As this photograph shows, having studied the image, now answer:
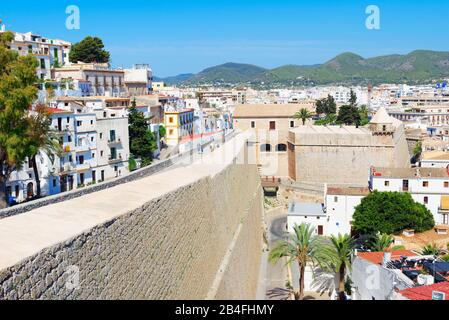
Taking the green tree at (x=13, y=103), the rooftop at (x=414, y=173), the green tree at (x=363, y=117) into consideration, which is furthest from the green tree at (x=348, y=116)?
the green tree at (x=13, y=103)

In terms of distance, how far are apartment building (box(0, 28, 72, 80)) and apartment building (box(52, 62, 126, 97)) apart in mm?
805

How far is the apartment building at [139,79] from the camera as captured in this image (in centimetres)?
3631

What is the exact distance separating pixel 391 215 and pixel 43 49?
22.3 metres

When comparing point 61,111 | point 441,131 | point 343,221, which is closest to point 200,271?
point 61,111

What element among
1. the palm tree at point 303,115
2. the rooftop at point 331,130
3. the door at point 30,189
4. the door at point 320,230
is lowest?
the door at point 320,230

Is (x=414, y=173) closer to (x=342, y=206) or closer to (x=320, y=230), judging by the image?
(x=342, y=206)

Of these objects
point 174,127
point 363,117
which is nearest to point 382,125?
point 174,127

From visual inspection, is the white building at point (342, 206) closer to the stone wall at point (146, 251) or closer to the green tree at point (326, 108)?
the stone wall at point (146, 251)

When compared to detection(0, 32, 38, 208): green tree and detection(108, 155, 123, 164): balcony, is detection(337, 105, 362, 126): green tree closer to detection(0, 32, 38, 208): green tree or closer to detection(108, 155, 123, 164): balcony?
detection(108, 155, 123, 164): balcony

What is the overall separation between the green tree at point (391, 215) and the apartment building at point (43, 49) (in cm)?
1641

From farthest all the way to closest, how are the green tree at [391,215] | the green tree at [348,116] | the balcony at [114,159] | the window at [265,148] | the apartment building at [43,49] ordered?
the green tree at [348,116], the window at [265,148], the apartment building at [43,49], the green tree at [391,215], the balcony at [114,159]

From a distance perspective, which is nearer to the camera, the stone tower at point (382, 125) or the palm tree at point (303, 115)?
the stone tower at point (382, 125)

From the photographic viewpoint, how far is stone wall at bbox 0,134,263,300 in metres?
4.41

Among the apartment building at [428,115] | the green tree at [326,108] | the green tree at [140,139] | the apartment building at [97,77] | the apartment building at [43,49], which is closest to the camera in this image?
the green tree at [140,139]
